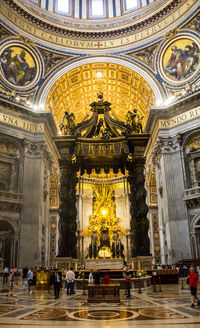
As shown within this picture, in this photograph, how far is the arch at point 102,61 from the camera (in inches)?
729

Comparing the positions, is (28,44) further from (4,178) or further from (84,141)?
(84,141)

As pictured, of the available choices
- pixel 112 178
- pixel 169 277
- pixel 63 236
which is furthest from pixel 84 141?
pixel 112 178

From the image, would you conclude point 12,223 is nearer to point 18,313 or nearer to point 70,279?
point 70,279

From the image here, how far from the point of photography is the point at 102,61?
778 inches

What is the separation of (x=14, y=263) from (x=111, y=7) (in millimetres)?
17492

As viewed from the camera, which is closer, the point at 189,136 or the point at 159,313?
the point at 159,313

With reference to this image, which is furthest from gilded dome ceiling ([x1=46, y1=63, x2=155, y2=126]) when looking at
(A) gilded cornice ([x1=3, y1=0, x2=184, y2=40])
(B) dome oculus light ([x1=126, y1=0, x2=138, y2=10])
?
(B) dome oculus light ([x1=126, y1=0, x2=138, y2=10])

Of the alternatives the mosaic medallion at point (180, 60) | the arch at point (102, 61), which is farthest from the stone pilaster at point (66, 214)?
the mosaic medallion at point (180, 60)

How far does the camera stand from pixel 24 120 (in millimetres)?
17281

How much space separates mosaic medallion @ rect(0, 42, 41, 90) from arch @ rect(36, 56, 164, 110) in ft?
2.94

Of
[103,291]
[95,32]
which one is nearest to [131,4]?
[95,32]

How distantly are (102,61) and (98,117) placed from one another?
878cm

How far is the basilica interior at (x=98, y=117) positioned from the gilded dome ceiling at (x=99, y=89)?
9cm

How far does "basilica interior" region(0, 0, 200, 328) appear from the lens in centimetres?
1137
